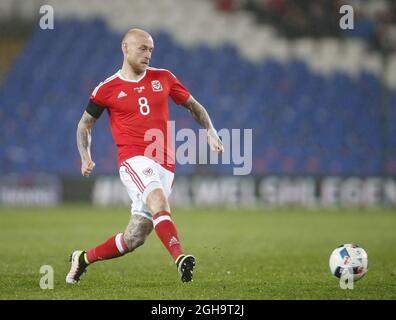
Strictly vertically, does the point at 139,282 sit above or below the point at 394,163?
below

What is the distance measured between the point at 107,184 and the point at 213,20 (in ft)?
24.5

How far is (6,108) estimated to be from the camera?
22.4m

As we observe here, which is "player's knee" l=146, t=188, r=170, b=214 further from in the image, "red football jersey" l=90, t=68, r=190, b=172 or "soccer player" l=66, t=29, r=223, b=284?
"red football jersey" l=90, t=68, r=190, b=172

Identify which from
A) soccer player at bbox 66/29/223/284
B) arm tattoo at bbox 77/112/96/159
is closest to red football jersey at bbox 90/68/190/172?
soccer player at bbox 66/29/223/284

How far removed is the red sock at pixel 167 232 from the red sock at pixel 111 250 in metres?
0.55

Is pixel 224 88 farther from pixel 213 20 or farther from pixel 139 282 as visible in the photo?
pixel 139 282

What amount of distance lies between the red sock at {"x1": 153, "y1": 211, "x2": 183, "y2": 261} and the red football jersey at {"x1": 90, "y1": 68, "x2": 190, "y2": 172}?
0.57m

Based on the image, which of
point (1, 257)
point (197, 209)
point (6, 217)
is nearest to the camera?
point (1, 257)

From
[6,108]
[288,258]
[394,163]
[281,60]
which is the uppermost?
[281,60]

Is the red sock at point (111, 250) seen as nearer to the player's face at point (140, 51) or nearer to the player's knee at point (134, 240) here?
the player's knee at point (134, 240)

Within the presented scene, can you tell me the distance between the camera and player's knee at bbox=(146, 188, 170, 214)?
6602mm

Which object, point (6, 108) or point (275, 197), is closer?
point (275, 197)
